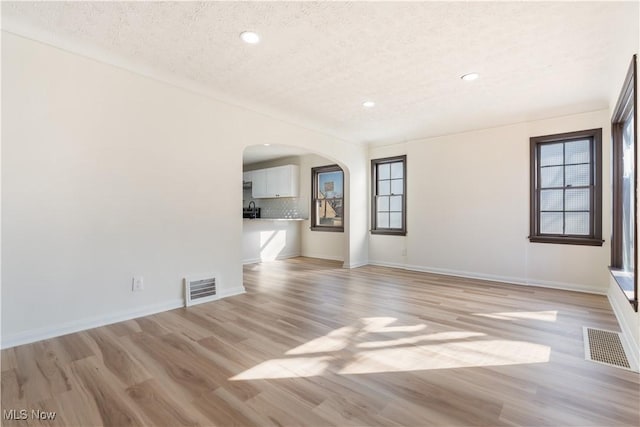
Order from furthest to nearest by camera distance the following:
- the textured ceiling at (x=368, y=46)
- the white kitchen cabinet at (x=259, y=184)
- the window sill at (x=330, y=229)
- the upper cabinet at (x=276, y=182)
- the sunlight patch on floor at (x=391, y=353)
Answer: the white kitchen cabinet at (x=259, y=184), the upper cabinet at (x=276, y=182), the window sill at (x=330, y=229), the textured ceiling at (x=368, y=46), the sunlight patch on floor at (x=391, y=353)

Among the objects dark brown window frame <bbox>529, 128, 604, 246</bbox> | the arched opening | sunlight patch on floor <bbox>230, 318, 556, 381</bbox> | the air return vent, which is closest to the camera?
sunlight patch on floor <bbox>230, 318, 556, 381</bbox>

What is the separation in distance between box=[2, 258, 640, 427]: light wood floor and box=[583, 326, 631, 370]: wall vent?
80mm

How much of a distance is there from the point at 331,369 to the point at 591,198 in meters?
4.33

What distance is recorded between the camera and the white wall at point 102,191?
2.51m

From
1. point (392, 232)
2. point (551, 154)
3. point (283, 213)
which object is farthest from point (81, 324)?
point (551, 154)

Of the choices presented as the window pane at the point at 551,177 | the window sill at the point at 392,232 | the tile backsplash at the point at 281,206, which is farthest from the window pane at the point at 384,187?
the window pane at the point at 551,177

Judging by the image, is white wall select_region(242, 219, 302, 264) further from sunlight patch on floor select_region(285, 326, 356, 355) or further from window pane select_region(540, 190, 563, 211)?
window pane select_region(540, 190, 563, 211)

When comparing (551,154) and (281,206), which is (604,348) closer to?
(551,154)

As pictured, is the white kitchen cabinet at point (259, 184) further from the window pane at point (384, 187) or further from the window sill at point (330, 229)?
the window pane at point (384, 187)

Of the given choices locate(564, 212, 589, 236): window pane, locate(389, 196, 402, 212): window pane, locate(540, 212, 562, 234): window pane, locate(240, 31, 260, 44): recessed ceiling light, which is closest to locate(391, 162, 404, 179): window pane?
locate(389, 196, 402, 212): window pane

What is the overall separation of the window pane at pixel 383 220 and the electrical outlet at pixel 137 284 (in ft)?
14.8

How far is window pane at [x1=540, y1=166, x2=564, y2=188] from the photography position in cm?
453

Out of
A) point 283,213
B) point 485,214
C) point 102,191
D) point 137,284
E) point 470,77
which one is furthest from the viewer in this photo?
point 283,213

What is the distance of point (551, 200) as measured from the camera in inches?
181
